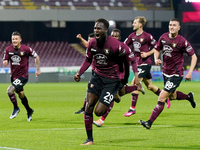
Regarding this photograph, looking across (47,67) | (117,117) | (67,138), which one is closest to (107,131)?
(67,138)

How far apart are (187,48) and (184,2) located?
4047 cm

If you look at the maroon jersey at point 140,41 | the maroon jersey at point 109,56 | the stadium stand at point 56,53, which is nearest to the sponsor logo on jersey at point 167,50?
the maroon jersey at point 109,56

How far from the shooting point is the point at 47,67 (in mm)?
47031

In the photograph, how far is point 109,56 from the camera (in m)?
8.30

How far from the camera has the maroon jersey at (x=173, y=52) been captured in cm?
1053

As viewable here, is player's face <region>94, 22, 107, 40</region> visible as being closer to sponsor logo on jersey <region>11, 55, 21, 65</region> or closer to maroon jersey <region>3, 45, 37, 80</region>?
maroon jersey <region>3, 45, 37, 80</region>

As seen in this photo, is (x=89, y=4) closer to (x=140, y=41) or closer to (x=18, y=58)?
(x=140, y=41)

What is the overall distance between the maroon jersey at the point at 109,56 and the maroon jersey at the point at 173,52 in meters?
2.20

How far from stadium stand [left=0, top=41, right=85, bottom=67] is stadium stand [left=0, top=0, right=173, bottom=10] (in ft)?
13.7

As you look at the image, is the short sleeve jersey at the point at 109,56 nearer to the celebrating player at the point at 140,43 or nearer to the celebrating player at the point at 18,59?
the celebrating player at the point at 18,59

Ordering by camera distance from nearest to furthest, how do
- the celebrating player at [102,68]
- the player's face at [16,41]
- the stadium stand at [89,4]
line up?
1. the celebrating player at [102,68]
2. the player's face at [16,41]
3. the stadium stand at [89,4]

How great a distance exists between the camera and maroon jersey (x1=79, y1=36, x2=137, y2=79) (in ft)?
27.1

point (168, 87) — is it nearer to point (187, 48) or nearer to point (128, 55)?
point (187, 48)

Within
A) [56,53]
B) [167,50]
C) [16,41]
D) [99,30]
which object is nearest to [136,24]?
[167,50]
